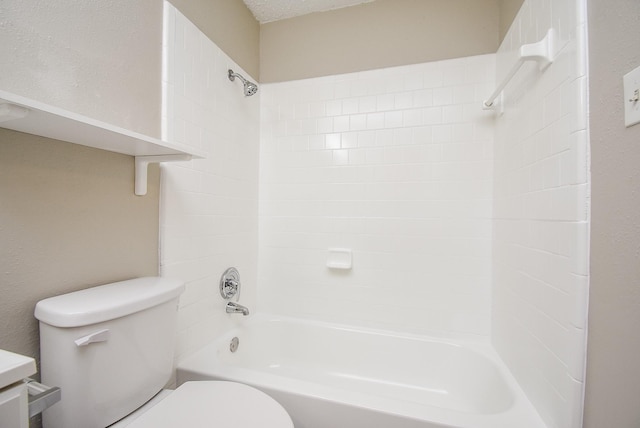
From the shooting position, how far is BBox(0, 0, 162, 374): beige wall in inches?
28.9

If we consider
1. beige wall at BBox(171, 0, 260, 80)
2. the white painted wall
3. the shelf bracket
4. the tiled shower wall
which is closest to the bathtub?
the tiled shower wall

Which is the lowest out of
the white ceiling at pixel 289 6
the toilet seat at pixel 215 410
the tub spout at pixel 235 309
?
the toilet seat at pixel 215 410

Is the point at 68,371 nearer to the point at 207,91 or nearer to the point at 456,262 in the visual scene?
the point at 207,91

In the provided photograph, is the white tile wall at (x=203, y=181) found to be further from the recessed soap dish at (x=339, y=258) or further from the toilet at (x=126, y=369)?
the recessed soap dish at (x=339, y=258)

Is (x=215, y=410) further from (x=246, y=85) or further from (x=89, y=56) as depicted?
(x=246, y=85)

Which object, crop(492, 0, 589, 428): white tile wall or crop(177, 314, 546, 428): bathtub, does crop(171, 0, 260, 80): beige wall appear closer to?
crop(492, 0, 589, 428): white tile wall

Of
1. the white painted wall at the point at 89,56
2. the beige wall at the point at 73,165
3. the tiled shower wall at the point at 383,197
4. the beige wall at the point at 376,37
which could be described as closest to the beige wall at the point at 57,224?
the beige wall at the point at 73,165

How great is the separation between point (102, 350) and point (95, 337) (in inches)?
2.3

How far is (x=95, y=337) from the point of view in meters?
0.74

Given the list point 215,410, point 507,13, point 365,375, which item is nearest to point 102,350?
point 215,410

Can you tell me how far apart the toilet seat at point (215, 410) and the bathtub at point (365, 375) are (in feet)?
0.49

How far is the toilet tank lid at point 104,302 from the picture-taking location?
0.71 meters

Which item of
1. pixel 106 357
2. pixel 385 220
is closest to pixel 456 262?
pixel 385 220

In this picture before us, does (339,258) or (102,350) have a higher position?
(339,258)
